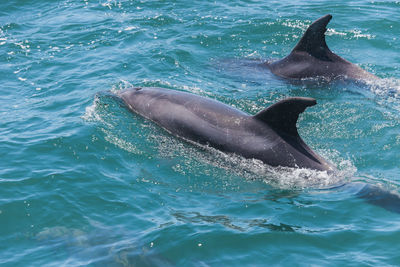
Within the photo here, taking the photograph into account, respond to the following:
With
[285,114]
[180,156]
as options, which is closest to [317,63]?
[285,114]

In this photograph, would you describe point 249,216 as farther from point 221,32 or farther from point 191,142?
point 221,32

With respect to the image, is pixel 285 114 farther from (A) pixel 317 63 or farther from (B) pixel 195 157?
(A) pixel 317 63

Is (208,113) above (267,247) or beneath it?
above

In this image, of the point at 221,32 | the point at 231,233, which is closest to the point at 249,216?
the point at 231,233

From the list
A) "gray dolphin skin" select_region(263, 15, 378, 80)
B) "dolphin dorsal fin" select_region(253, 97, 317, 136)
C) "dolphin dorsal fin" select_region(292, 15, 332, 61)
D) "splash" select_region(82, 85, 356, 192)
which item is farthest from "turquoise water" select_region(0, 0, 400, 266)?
"dolphin dorsal fin" select_region(292, 15, 332, 61)

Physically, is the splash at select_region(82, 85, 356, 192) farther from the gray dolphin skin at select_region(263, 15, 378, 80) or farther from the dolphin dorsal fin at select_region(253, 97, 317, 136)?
the gray dolphin skin at select_region(263, 15, 378, 80)

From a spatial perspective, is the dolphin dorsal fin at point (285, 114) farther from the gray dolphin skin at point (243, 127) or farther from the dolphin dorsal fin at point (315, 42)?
the dolphin dorsal fin at point (315, 42)

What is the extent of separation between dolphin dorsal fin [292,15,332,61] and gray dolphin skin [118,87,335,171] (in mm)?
4945

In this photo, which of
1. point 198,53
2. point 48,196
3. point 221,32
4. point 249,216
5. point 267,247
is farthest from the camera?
point 221,32

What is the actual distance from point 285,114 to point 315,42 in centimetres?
607

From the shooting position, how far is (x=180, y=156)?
1206 cm

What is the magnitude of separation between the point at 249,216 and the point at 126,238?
2278 millimetres

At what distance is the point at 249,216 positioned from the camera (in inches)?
388

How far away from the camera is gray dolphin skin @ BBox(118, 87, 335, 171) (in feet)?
36.0
